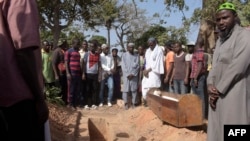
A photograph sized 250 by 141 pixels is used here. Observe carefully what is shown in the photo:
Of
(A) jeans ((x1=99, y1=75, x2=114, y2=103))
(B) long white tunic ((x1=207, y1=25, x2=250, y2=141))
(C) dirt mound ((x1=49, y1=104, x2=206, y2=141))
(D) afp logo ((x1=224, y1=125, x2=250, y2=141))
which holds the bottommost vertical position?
(C) dirt mound ((x1=49, y1=104, x2=206, y2=141))

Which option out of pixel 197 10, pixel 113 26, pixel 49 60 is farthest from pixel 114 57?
pixel 113 26

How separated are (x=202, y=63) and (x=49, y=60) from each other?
4.03 meters

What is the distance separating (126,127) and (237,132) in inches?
204

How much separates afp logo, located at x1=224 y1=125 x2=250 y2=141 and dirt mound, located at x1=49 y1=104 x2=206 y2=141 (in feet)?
8.58

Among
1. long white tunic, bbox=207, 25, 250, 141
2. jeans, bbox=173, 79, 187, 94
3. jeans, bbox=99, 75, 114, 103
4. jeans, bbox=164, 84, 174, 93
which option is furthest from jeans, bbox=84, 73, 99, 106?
long white tunic, bbox=207, 25, 250, 141

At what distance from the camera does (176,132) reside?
283 inches

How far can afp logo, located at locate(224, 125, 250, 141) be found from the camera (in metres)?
3.89

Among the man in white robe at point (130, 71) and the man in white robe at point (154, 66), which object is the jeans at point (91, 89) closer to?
the man in white robe at point (130, 71)

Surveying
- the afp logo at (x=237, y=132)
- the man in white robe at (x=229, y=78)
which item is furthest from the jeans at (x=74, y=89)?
the afp logo at (x=237, y=132)

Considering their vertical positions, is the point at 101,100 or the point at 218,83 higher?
the point at 218,83

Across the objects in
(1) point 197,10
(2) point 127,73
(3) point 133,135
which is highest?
(1) point 197,10

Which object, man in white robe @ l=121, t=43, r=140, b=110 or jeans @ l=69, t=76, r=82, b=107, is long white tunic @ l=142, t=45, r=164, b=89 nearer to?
man in white robe @ l=121, t=43, r=140, b=110

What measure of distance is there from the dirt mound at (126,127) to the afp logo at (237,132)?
8.58ft

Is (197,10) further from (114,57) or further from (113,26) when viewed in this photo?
(113,26)
